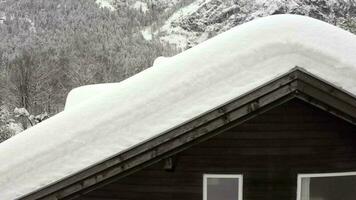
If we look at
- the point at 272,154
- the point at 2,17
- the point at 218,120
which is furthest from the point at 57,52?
the point at 2,17

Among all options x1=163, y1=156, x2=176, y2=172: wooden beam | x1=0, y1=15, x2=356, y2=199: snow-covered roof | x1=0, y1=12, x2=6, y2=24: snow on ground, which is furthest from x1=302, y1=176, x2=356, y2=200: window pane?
x1=0, y1=12, x2=6, y2=24: snow on ground

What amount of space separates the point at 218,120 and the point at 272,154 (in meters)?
0.89

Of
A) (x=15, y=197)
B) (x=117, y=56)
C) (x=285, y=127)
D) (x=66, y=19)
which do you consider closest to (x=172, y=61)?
(x=285, y=127)

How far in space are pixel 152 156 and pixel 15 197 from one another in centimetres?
161

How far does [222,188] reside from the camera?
5523 mm

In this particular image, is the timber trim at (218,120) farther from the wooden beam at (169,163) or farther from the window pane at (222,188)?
the window pane at (222,188)

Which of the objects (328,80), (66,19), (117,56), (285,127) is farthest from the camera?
(66,19)

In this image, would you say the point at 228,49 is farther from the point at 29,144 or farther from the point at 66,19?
the point at 66,19

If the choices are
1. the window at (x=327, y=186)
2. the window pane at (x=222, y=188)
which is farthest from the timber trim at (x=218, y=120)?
the window at (x=327, y=186)

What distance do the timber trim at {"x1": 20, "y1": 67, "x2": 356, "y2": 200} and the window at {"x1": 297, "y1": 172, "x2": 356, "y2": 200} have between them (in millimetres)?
777

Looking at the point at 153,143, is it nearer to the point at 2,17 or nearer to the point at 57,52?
the point at 57,52

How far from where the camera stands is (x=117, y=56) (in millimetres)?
109250

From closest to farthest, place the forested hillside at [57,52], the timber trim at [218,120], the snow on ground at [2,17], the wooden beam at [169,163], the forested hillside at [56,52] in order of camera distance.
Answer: the timber trim at [218,120]
the wooden beam at [169,163]
the forested hillside at [57,52]
the forested hillside at [56,52]
the snow on ground at [2,17]

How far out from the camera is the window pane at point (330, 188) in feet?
17.8
